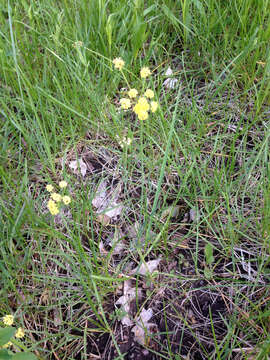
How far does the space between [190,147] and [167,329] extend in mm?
795

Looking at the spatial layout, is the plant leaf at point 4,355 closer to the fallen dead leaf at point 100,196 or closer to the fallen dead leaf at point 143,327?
the fallen dead leaf at point 143,327

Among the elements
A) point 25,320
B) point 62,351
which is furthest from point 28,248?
point 62,351

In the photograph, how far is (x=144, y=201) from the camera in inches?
59.0

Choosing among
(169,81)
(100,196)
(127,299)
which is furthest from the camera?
(169,81)

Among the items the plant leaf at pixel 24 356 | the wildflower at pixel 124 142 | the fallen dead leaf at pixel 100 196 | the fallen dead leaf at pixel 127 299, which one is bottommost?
the fallen dead leaf at pixel 127 299

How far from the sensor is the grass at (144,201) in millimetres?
1201

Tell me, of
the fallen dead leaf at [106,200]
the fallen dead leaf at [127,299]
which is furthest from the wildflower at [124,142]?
the fallen dead leaf at [127,299]

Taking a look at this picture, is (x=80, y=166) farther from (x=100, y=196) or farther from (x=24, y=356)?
(x=24, y=356)

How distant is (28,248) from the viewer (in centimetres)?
140

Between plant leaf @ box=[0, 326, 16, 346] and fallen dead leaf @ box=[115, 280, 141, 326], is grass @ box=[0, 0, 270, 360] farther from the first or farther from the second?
plant leaf @ box=[0, 326, 16, 346]

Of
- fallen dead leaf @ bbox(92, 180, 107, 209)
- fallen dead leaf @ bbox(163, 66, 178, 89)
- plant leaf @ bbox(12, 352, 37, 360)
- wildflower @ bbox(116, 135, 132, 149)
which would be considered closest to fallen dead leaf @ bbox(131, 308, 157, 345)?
plant leaf @ bbox(12, 352, 37, 360)

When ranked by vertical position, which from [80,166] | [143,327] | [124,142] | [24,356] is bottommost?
[143,327]

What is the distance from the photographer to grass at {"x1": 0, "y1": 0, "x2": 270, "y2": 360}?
120 cm

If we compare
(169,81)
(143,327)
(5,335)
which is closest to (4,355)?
(5,335)
